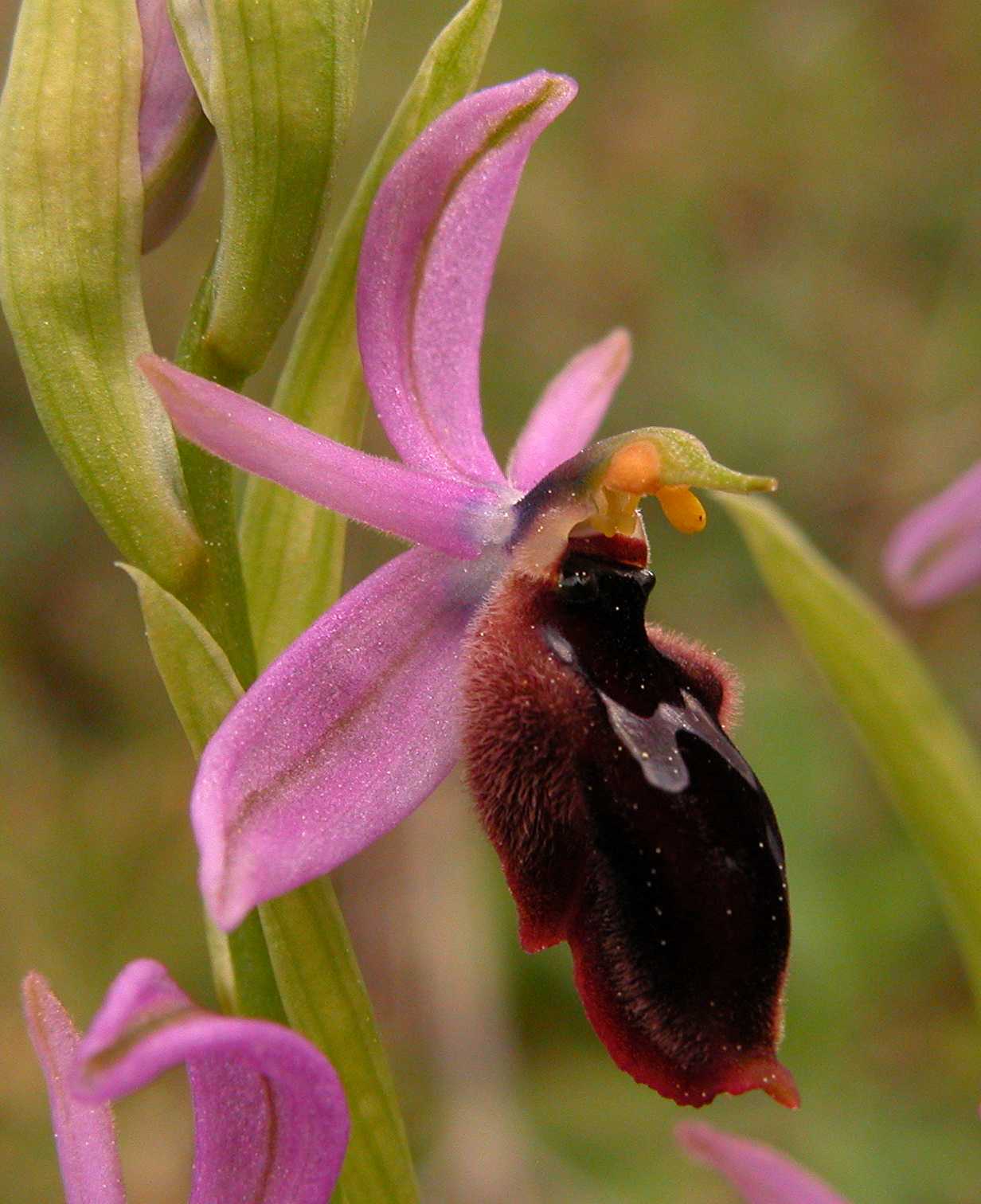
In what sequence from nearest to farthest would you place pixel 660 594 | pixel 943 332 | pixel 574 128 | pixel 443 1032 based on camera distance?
pixel 443 1032 < pixel 660 594 < pixel 943 332 < pixel 574 128

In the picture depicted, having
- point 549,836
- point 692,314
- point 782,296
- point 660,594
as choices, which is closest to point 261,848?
point 549,836

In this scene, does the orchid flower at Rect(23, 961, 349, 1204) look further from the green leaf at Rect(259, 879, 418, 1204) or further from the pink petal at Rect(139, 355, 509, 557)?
the pink petal at Rect(139, 355, 509, 557)

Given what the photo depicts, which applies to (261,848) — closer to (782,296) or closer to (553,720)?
(553,720)

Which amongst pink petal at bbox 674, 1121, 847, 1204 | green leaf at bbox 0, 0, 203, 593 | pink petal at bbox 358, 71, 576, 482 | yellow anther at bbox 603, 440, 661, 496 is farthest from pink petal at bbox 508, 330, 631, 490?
pink petal at bbox 674, 1121, 847, 1204

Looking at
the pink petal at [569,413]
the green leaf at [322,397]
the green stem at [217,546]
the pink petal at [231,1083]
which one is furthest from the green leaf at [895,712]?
the pink petal at [231,1083]

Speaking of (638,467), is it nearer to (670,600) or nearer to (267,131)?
(267,131)
